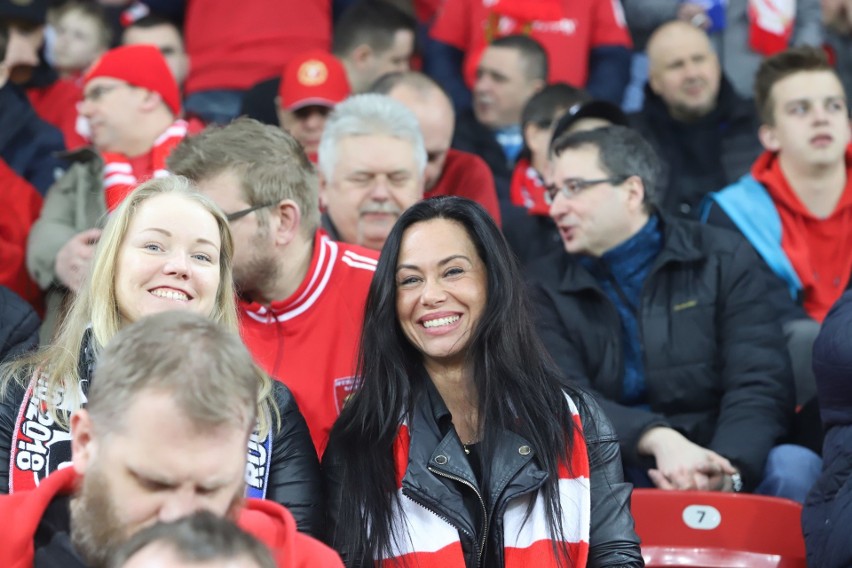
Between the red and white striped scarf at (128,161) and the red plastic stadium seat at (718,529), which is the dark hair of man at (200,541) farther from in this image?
the red and white striped scarf at (128,161)

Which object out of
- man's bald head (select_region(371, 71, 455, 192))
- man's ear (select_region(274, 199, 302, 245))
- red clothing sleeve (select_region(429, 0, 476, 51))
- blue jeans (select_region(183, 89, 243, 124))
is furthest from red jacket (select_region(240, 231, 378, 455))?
red clothing sleeve (select_region(429, 0, 476, 51))

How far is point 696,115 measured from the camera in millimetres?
6848

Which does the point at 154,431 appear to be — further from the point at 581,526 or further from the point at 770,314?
the point at 770,314

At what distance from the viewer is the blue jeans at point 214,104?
683 centimetres

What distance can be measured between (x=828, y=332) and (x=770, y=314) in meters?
1.07

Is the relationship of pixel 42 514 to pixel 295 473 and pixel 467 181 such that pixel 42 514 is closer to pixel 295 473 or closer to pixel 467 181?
pixel 295 473

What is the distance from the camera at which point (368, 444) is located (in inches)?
134

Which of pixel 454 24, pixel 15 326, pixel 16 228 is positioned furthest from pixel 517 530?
pixel 454 24

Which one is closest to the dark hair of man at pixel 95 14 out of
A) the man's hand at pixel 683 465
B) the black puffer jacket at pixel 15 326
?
the black puffer jacket at pixel 15 326

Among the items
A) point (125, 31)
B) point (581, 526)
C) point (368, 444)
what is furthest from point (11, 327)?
point (125, 31)

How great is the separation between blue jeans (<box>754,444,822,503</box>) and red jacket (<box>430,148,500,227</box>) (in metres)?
1.65

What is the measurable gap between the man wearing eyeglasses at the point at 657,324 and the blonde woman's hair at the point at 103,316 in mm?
1559

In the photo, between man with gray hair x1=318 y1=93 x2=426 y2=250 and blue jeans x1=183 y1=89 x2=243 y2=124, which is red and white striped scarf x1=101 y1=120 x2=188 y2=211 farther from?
blue jeans x1=183 y1=89 x2=243 y2=124

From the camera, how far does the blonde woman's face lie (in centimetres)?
321
